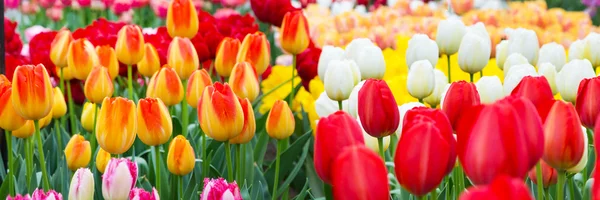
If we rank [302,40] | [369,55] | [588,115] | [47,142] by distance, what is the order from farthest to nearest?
[47,142]
[302,40]
[369,55]
[588,115]

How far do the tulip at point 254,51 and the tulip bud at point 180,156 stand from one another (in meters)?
0.53

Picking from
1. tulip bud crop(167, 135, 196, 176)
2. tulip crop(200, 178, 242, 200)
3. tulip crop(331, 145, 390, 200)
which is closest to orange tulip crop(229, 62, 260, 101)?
tulip bud crop(167, 135, 196, 176)

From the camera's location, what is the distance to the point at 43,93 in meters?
1.34

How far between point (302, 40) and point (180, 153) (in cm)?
63

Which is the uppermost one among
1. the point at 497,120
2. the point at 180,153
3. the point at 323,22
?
the point at 497,120

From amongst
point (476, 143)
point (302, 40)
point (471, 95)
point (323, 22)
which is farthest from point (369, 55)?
point (323, 22)

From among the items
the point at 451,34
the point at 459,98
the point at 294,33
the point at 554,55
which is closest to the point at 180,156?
the point at 459,98

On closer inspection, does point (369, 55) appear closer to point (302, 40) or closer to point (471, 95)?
point (302, 40)

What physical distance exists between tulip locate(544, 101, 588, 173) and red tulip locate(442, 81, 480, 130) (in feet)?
0.58

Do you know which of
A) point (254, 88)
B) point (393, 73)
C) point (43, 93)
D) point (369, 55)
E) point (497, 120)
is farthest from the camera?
point (393, 73)

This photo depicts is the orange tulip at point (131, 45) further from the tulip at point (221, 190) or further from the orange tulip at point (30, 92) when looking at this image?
the tulip at point (221, 190)

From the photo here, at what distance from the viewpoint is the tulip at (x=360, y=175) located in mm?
707

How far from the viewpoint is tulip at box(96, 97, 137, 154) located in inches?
50.1

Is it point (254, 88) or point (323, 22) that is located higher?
point (254, 88)
